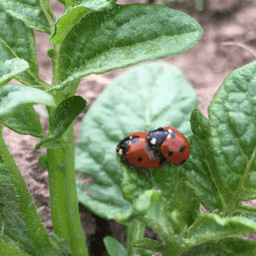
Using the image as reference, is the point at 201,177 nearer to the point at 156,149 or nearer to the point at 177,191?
the point at 177,191

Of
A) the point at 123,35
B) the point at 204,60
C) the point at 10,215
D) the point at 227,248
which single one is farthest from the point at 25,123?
the point at 204,60

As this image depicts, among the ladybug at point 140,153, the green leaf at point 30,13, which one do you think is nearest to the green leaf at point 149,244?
the ladybug at point 140,153

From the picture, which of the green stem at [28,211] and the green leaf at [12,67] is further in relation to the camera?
the green stem at [28,211]

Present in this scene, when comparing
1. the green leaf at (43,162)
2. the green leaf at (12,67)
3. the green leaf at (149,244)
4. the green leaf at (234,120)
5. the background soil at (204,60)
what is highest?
the green leaf at (12,67)

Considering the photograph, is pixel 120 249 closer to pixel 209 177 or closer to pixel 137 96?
pixel 209 177

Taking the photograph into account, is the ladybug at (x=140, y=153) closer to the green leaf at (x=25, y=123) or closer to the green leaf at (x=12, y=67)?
the green leaf at (x=25, y=123)

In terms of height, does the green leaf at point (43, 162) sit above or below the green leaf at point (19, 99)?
below

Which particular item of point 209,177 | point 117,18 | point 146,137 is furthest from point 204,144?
point 117,18
